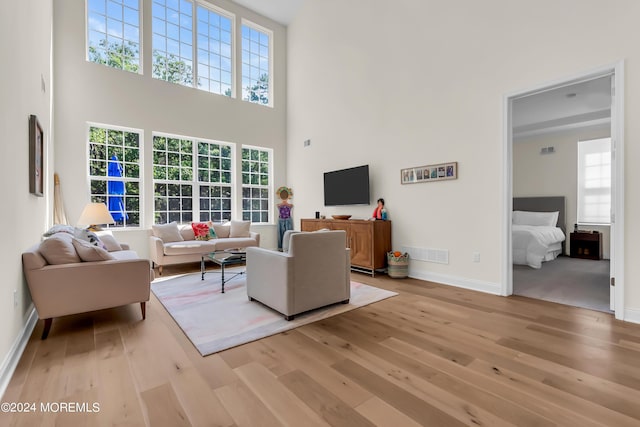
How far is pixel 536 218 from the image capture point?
6.74m

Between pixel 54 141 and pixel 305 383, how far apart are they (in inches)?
212

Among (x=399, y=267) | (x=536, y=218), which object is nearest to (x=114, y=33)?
(x=399, y=267)

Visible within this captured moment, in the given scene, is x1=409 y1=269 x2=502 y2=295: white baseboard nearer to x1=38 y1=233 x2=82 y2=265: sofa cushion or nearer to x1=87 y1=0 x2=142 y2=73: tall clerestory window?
x1=38 y1=233 x2=82 y2=265: sofa cushion

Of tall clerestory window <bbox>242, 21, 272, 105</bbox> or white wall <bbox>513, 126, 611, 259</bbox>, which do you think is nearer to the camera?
white wall <bbox>513, 126, 611, 259</bbox>

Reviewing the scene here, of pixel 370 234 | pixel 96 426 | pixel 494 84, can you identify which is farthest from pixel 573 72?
pixel 96 426

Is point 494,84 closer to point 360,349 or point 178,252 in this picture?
point 360,349

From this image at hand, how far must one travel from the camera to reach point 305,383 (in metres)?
1.75

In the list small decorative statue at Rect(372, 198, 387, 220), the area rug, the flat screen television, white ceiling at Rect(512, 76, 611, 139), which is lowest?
the area rug

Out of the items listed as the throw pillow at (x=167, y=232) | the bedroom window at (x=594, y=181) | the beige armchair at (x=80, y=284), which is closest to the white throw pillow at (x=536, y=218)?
the bedroom window at (x=594, y=181)

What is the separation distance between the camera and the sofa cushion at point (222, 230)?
5.92 meters

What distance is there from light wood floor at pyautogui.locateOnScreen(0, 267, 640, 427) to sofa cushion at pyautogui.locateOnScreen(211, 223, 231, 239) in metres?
3.17

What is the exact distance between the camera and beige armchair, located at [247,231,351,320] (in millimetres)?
2754

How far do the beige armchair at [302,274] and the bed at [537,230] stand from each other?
120 inches

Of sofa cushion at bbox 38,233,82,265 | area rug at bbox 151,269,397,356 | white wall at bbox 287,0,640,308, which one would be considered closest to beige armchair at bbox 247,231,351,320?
area rug at bbox 151,269,397,356
